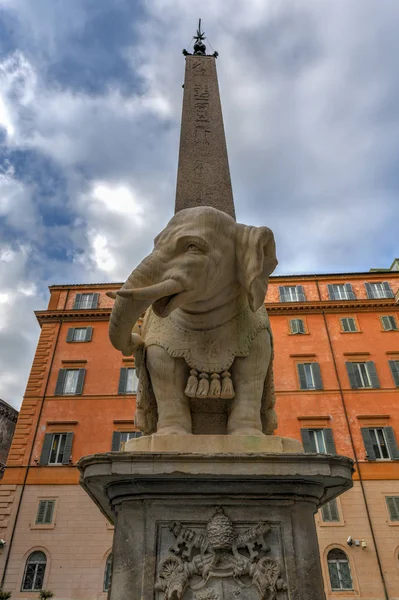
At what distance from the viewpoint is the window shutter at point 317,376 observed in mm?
20763

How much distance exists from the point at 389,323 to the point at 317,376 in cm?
479

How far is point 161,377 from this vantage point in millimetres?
3293

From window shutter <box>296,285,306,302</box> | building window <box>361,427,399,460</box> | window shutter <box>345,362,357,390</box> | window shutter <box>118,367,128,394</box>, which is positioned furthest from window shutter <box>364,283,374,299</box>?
window shutter <box>118,367,128,394</box>

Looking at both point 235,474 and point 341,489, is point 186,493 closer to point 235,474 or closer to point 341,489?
point 235,474

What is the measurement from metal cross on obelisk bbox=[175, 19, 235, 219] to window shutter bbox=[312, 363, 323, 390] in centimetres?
1601

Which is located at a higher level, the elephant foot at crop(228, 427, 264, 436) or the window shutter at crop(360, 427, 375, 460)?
the window shutter at crop(360, 427, 375, 460)

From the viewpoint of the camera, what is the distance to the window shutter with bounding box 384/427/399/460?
18.8 m

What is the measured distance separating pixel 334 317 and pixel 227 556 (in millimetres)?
21518

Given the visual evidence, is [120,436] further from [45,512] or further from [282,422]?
[282,422]

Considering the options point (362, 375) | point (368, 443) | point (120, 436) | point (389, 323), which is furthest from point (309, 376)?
point (120, 436)

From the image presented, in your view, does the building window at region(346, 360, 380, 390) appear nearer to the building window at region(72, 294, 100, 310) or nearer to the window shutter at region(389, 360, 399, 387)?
the window shutter at region(389, 360, 399, 387)

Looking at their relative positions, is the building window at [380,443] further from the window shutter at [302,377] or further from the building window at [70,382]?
the building window at [70,382]

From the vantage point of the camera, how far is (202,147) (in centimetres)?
586

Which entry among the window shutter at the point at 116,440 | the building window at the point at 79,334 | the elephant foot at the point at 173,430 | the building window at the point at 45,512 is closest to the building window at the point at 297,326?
the window shutter at the point at 116,440
